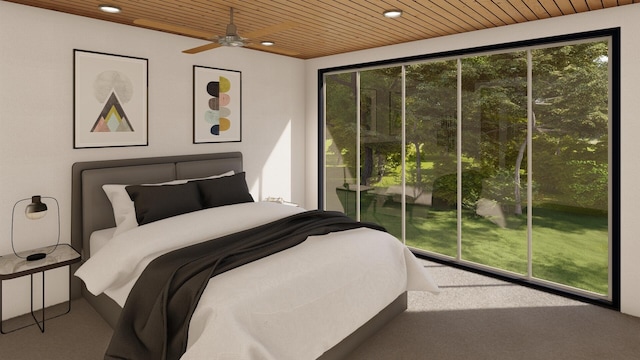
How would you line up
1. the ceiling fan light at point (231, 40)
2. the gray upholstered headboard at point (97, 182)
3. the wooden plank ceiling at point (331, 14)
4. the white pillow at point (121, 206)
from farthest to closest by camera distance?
the gray upholstered headboard at point (97, 182) < the white pillow at point (121, 206) < the wooden plank ceiling at point (331, 14) < the ceiling fan light at point (231, 40)

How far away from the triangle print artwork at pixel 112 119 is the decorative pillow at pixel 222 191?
869mm

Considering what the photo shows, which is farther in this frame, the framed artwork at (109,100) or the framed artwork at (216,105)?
the framed artwork at (216,105)

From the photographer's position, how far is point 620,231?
3.36 metres

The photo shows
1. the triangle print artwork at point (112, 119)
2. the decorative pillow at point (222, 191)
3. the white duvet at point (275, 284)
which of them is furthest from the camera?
the decorative pillow at point (222, 191)

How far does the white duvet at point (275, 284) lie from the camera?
2.09m

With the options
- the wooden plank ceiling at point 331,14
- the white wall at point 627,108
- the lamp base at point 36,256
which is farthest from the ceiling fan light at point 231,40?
the white wall at point 627,108

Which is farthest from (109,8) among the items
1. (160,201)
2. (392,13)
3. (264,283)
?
(264,283)

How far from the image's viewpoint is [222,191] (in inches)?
155

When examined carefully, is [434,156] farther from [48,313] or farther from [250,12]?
[48,313]

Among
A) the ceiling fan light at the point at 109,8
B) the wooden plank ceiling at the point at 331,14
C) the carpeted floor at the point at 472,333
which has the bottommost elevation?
the carpeted floor at the point at 472,333

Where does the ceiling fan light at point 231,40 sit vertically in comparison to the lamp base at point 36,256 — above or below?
above

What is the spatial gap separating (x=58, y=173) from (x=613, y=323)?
4.65 meters

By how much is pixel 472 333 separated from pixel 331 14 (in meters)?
2.80

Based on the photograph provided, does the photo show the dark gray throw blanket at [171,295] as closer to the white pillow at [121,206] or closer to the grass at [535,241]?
the white pillow at [121,206]
